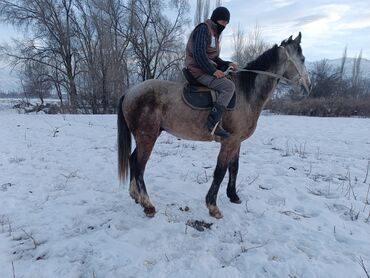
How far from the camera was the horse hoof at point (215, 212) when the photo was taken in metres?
3.75

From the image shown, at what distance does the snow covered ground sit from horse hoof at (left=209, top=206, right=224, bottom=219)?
94 millimetres

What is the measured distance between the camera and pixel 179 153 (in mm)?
7254

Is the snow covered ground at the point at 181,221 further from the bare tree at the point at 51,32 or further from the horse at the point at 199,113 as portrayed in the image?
the bare tree at the point at 51,32

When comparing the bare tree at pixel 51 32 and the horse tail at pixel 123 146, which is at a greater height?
the bare tree at pixel 51 32

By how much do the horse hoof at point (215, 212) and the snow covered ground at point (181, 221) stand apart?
0.09 m

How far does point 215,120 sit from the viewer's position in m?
3.65

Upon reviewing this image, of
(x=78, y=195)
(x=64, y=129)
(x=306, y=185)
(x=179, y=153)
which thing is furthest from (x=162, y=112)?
(x=64, y=129)

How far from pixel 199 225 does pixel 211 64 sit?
2025mm

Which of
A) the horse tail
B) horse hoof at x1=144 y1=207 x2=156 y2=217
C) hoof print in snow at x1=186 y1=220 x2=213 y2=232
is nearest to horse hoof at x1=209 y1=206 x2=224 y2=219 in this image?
hoof print in snow at x1=186 y1=220 x2=213 y2=232

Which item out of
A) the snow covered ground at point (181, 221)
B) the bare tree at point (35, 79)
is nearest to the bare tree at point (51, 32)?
the bare tree at point (35, 79)

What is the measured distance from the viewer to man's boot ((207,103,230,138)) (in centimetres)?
364

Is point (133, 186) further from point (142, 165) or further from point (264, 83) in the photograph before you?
point (264, 83)

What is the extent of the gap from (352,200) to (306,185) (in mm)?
786

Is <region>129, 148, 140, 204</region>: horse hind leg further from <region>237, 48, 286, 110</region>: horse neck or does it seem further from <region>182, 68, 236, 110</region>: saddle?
<region>237, 48, 286, 110</region>: horse neck
